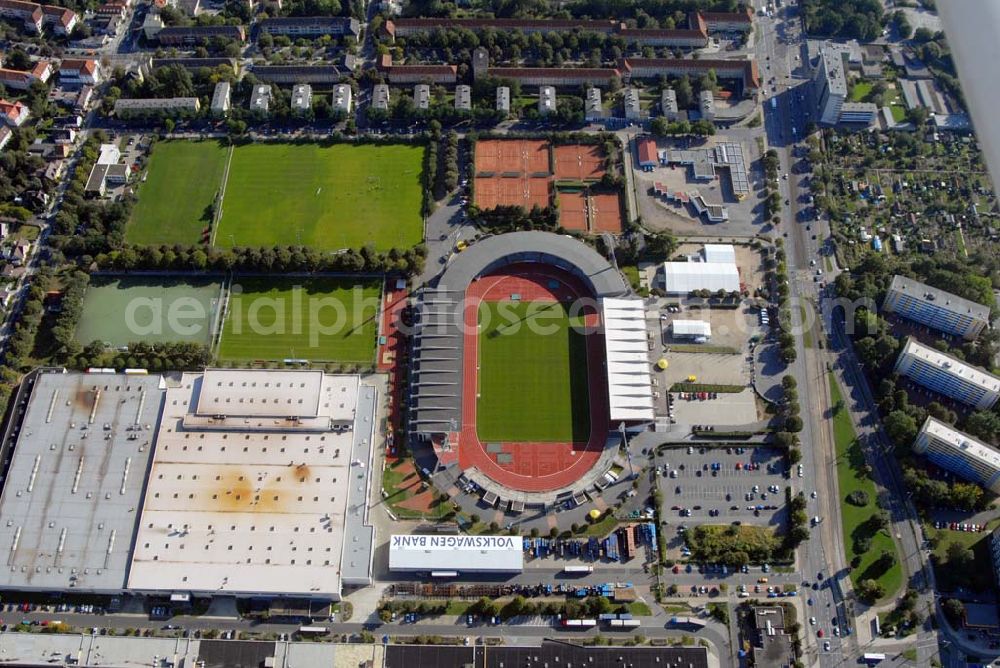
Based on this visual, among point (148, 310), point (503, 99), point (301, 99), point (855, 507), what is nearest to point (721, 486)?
point (855, 507)

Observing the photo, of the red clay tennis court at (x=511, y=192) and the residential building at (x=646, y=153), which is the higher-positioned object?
the residential building at (x=646, y=153)

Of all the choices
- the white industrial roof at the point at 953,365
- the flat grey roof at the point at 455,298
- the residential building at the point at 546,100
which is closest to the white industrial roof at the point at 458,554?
the flat grey roof at the point at 455,298

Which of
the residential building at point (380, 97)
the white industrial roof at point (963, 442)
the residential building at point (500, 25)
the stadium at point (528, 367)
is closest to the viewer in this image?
the white industrial roof at point (963, 442)

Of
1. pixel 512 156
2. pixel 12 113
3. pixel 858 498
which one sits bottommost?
pixel 858 498

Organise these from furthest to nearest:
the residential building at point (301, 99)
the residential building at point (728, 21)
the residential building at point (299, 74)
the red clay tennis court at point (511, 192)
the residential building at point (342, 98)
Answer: the residential building at point (728, 21), the residential building at point (299, 74), the residential building at point (342, 98), the residential building at point (301, 99), the red clay tennis court at point (511, 192)

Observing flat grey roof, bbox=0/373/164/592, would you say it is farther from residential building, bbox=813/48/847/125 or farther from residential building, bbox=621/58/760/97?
residential building, bbox=813/48/847/125

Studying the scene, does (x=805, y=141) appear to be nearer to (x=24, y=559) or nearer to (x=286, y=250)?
(x=286, y=250)

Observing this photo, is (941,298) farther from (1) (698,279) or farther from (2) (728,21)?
(2) (728,21)

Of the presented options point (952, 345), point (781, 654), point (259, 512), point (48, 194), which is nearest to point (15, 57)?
point (48, 194)

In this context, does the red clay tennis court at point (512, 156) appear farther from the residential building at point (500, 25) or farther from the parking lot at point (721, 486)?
the parking lot at point (721, 486)
